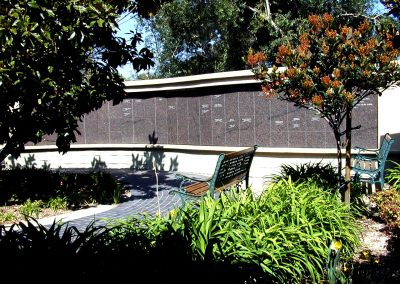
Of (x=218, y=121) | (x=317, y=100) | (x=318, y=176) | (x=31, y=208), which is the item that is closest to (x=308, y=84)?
(x=317, y=100)

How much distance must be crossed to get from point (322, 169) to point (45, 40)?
5.26m

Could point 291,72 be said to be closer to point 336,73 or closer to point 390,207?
point 336,73

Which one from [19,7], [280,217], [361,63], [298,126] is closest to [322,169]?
[298,126]

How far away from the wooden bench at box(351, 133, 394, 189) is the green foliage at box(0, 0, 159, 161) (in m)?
4.55

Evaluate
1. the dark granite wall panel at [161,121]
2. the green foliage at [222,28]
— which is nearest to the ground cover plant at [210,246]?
the dark granite wall panel at [161,121]

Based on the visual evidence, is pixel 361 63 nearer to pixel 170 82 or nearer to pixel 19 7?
pixel 19 7

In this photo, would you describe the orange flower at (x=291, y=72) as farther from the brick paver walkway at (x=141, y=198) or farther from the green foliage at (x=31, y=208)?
the green foliage at (x=31, y=208)

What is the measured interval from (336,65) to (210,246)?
131 inches

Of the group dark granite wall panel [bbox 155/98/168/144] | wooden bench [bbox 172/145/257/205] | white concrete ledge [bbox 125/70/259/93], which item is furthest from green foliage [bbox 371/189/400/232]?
dark granite wall panel [bbox 155/98/168/144]

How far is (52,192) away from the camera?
889 centimetres

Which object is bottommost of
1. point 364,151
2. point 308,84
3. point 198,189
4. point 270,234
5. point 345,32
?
point 270,234

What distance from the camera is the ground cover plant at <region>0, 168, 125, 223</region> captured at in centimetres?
820

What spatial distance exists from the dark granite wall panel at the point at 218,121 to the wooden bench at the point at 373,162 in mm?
314

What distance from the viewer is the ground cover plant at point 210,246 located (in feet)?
10.9
